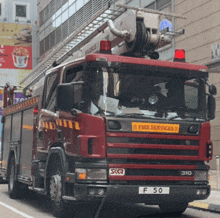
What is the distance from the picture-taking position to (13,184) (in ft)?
43.5

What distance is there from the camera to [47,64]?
1257 cm

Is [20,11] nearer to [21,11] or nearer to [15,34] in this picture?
[21,11]

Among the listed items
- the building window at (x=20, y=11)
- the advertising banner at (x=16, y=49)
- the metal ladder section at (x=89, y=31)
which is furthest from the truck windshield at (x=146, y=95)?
the building window at (x=20, y=11)

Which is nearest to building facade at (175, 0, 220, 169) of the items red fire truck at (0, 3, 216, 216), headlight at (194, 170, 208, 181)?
red fire truck at (0, 3, 216, 216)

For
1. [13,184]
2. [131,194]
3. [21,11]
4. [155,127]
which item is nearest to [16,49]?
[21,11]

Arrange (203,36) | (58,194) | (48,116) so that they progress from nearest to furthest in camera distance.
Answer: (58,194)
(48,116)
(203,36)

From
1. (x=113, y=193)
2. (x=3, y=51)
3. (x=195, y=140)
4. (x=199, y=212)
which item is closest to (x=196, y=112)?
(x=195, y=140)

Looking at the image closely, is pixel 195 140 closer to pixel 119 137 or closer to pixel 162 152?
pixel 162 152

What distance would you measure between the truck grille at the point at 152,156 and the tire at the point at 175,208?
1.32m

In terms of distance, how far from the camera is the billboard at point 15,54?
60719 millimetres

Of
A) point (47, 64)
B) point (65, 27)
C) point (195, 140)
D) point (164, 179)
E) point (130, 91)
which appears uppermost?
point (65, 27)

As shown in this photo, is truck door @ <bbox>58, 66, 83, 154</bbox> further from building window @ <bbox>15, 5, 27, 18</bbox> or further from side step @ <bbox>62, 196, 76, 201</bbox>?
building window @ <bbox>15, 5, 27, 18</bbox>

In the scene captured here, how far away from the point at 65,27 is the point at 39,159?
28.4 meters

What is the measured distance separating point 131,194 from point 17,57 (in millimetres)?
55088
